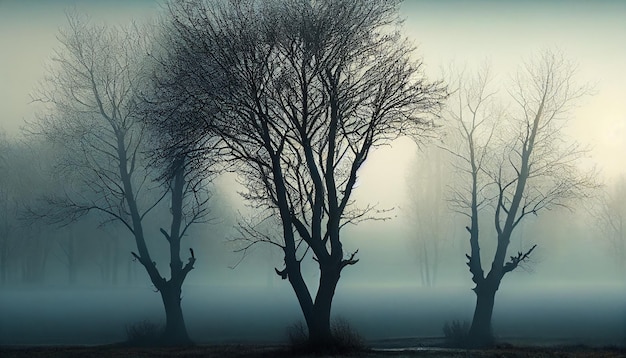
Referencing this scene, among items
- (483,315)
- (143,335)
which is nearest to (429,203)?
(483,315)

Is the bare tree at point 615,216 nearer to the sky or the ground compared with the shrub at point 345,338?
nearer to the sky

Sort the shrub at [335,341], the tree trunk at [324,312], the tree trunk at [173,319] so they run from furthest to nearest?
1. the tree trunk at [173,319]
2. the tree trunk at [324,312]
3. the shrub at [335,341]

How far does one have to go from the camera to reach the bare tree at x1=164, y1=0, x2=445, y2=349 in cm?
2483

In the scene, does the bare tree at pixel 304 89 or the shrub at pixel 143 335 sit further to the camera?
the shrub at pixel 143 335

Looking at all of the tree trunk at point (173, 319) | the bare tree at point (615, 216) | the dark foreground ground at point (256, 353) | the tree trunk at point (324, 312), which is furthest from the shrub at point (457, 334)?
the bare tree at point (615, 216)

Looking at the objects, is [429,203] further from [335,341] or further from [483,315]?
[335,341]

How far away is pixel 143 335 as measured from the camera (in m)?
32.8

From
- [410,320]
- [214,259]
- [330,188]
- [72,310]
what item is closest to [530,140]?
[330,188]

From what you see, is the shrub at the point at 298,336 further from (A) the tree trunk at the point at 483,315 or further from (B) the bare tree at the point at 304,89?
(A) the tree trunk at the point at 483,315

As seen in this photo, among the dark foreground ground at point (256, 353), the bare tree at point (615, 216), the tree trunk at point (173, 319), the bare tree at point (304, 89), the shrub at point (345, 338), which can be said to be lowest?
the dark foreground ground at point (256, 353)

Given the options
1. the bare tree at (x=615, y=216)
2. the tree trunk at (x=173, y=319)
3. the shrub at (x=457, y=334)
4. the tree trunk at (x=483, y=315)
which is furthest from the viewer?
the bare tree at (x=615, y=216)

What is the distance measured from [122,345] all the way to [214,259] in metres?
75.6

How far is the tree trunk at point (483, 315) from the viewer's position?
114 feet

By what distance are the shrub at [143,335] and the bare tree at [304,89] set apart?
9.77m
